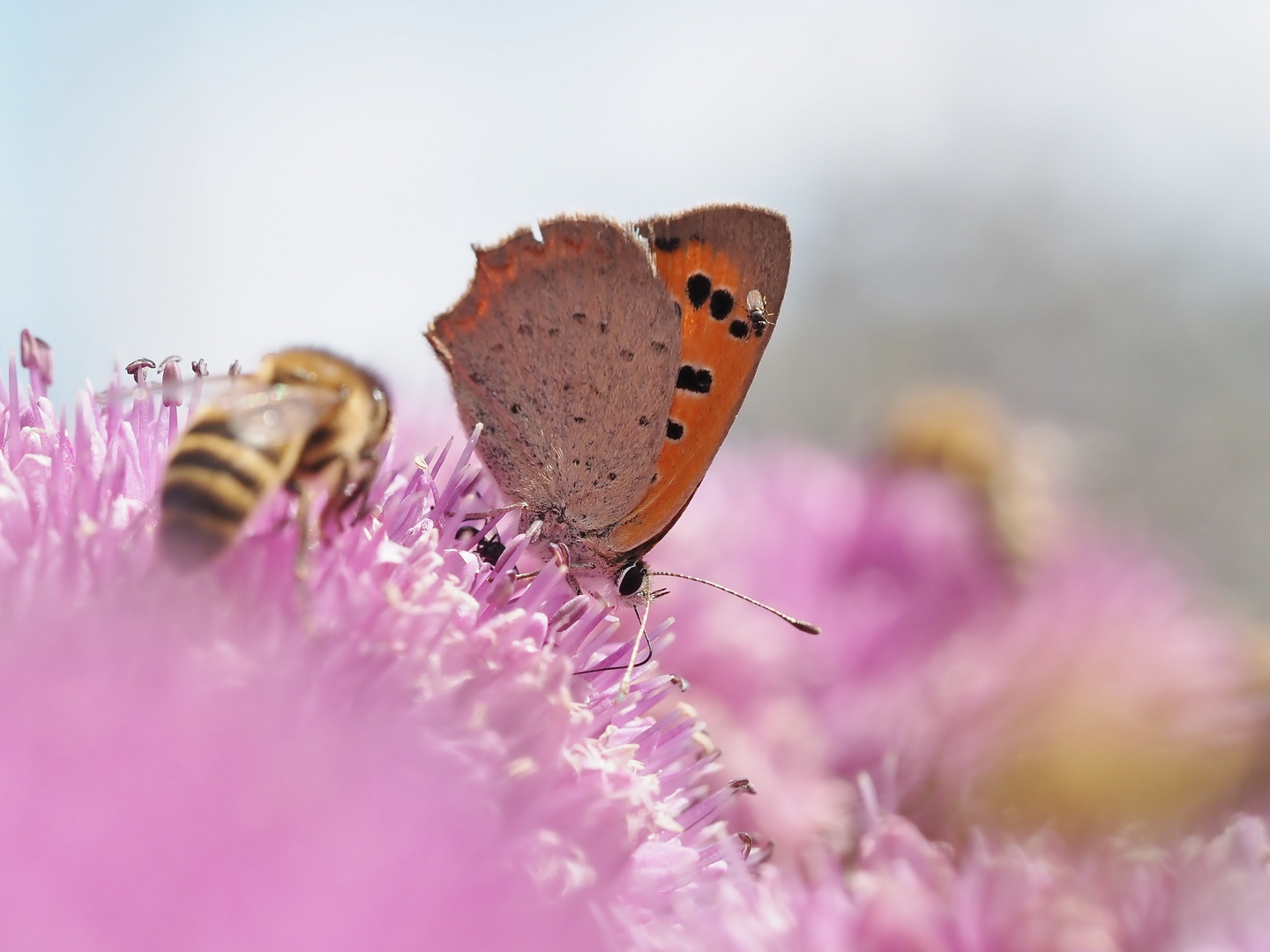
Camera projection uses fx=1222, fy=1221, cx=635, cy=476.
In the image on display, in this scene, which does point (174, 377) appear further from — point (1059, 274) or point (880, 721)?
point (1059, 274)

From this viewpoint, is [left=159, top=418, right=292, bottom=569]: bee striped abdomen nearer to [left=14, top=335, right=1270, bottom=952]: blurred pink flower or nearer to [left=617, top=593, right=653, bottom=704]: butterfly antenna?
[left=14, top=335, right=1270, bottom=952]: blurred pink flower

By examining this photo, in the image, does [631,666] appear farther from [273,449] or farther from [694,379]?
[273,449]

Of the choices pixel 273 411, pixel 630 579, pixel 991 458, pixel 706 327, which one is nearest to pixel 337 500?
pixel 273 411

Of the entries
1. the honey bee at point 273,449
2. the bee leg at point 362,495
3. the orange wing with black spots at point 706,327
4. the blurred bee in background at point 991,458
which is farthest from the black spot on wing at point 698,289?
the blurred bee in background at point 991,458

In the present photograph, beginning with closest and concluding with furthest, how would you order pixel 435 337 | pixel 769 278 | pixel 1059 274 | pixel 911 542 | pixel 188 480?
pixel 188 480 → pixel 769 278 → pixel 435 337 → pixel 911 542 → pixel 1059 274

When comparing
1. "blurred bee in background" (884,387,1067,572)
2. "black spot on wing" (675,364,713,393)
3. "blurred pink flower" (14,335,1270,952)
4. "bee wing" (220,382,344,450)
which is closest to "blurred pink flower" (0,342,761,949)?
"blurred pink flower" (14,335,1270,952)

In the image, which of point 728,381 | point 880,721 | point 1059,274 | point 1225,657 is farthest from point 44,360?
point 1059,274
